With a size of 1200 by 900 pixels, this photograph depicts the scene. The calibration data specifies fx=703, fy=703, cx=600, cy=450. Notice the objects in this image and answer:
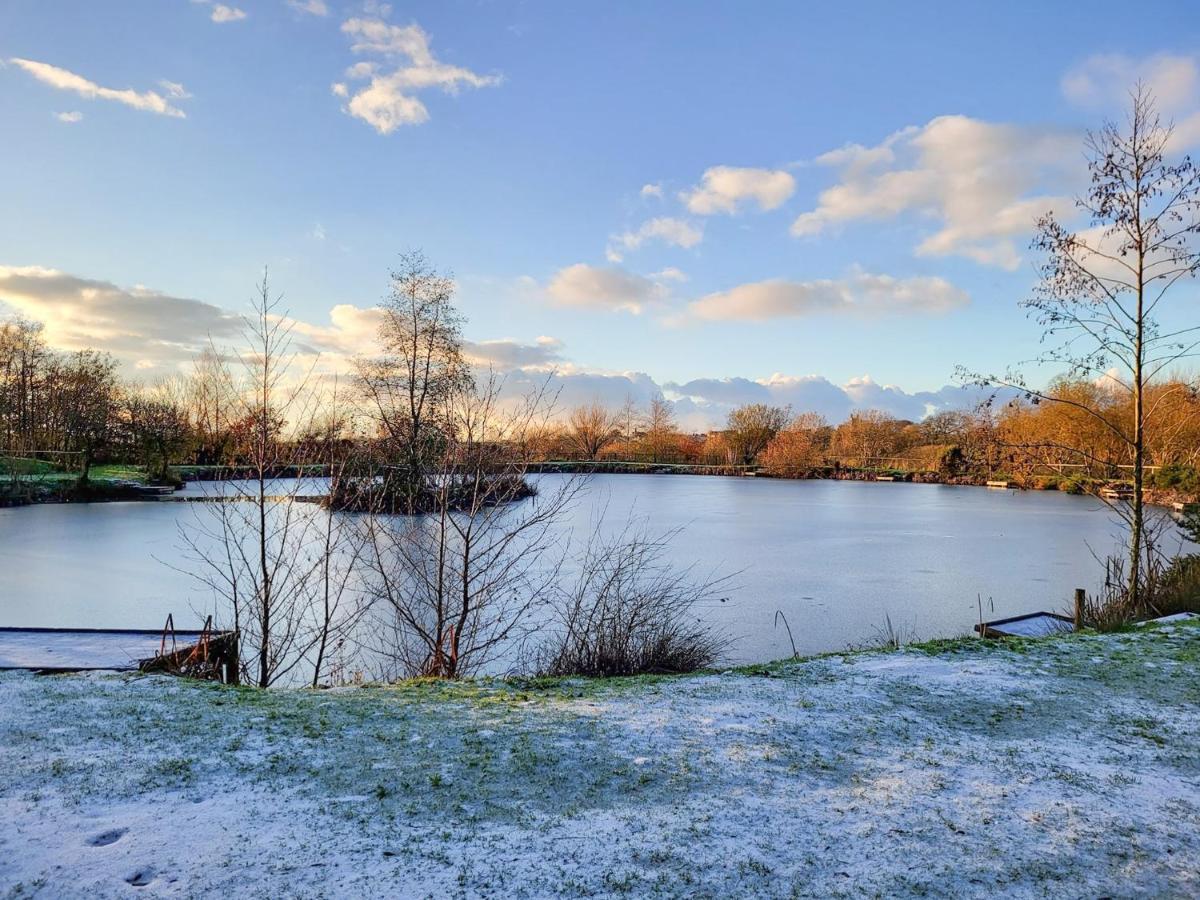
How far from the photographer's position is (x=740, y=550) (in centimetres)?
1202

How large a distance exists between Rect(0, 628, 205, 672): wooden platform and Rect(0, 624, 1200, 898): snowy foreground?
3.36 ft

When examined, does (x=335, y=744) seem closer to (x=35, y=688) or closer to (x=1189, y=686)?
(x=35, y=688)

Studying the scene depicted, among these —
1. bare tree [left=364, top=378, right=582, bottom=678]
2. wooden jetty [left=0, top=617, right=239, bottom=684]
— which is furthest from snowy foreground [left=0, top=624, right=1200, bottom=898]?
bare tree [left=364, top=378, right=582, bottom=678]

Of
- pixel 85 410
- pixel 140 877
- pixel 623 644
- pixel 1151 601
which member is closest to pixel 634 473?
pixel 85 410

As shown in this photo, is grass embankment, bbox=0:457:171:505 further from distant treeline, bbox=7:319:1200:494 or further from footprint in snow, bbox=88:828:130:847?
footprint in snow, bbox=88:828:130:847

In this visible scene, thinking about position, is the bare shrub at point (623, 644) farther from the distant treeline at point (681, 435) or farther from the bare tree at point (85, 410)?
the bare tree at point (85, 410)

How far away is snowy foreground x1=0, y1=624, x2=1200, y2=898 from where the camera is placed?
1729 mm

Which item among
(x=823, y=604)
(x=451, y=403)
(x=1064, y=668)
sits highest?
(x=451, y=403)

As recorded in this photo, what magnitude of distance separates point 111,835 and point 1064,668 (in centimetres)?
433

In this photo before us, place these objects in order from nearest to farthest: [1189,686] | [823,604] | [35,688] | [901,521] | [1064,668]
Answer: [35,688]
[1189,686]
[1064,668]
[823,604]
[901,521]

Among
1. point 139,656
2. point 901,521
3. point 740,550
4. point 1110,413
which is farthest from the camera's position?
point 1110,413

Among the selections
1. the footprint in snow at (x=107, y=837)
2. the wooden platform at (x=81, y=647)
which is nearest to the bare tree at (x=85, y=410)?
the wooden platform at (x=81, y=647)

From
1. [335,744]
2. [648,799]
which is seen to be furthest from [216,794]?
[648,799]

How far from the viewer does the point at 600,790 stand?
2195 millimetres
